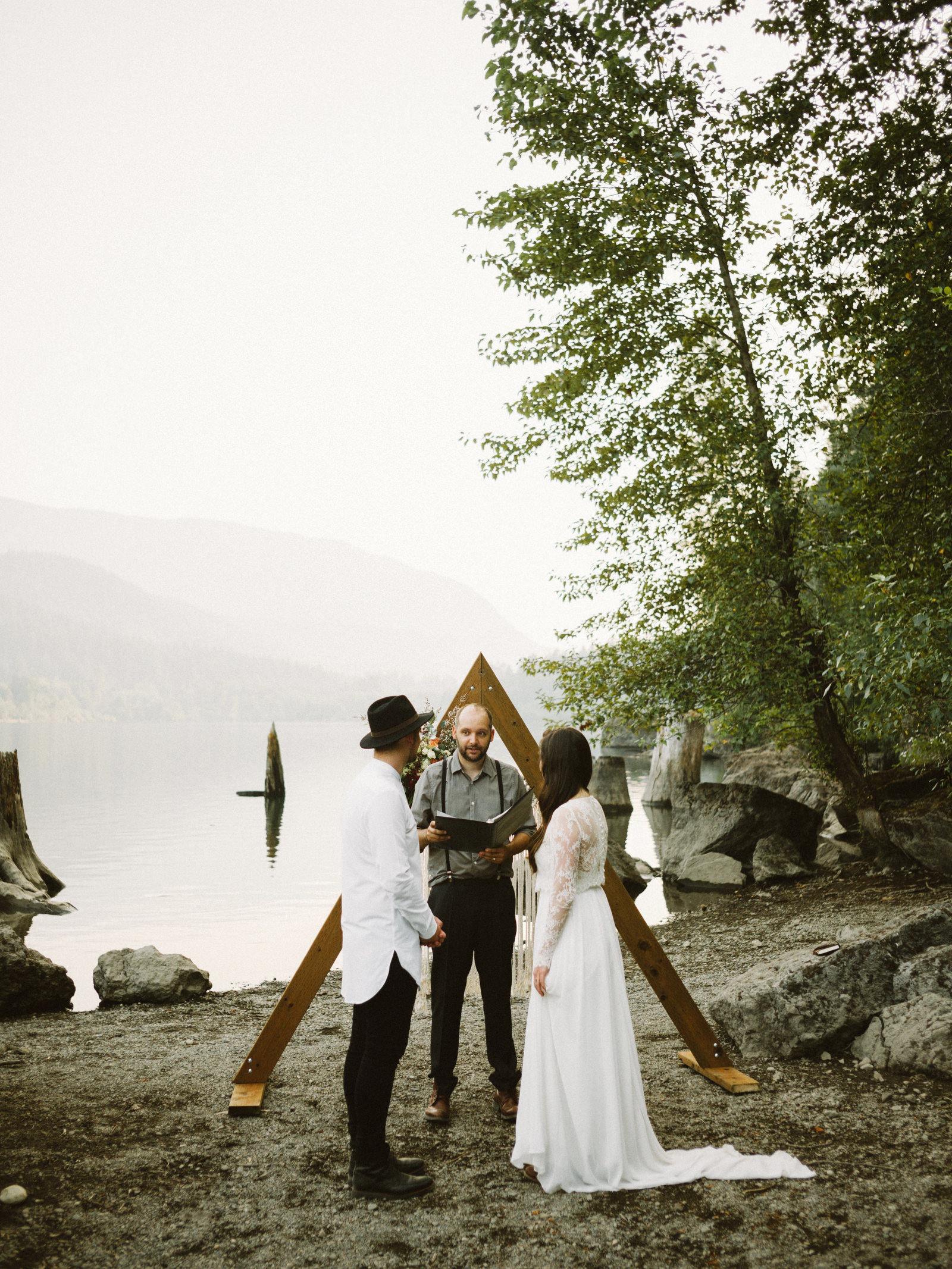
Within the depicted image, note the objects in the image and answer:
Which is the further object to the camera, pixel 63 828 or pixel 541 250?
pixel 63 828

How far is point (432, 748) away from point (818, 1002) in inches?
129

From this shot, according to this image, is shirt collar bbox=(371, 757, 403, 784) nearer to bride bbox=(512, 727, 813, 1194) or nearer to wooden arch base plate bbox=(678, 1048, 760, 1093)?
bride bbox=(512, 727, 813, 1194)

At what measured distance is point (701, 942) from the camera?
441 inches

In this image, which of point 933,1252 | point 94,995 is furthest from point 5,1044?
point 933,1252

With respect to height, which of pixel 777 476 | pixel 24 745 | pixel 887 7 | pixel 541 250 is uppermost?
pixel 887 7

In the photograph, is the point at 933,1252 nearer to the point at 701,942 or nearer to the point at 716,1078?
the point at 716,1078

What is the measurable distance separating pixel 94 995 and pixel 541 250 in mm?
10656

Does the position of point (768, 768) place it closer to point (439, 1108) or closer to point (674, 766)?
point (674, 766)

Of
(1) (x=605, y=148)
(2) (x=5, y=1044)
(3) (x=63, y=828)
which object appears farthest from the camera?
(3) (x=63, y=828)

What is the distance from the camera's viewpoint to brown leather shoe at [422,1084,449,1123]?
17.5ft

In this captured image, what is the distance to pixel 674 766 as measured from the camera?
113 feet

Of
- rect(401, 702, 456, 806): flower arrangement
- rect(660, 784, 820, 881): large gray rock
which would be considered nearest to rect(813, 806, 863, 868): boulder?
rect(660, 784, 820, 881): large gray rock

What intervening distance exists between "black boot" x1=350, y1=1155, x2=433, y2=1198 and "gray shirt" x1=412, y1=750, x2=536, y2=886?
1576 millimetres

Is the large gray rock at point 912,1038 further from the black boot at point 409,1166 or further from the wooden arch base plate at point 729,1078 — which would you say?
the black boot at point 409,1166
